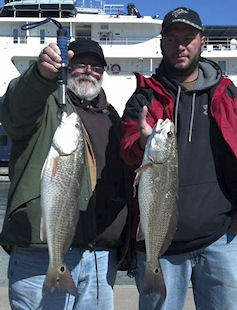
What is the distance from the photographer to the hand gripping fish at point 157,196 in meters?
2.55

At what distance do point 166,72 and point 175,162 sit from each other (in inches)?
29.5

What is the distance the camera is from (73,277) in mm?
2973

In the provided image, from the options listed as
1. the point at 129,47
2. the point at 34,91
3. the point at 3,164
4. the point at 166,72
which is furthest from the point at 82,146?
the point at 129,47

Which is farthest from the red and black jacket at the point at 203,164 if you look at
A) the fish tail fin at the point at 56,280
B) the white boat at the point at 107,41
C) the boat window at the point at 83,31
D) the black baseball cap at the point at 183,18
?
the boat window at the point at 83,31

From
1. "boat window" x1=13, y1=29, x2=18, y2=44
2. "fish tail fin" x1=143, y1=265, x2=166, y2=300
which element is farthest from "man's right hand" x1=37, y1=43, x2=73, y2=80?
"boat window" x1=13, y1=29, x2=18, y2=44

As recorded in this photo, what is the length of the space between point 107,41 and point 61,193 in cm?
2635

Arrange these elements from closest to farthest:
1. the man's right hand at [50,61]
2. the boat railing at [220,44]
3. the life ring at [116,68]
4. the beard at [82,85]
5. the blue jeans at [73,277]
Answer: 1. the man's right hand at [50,61]
2. the blue jeans at [73,277]
3. the beard at [82,85]
4. the life ring at [116,68]
5. the boat railing at [220,44]

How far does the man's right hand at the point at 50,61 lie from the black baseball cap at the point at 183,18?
0.90 meters

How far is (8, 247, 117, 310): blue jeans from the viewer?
2875 mm

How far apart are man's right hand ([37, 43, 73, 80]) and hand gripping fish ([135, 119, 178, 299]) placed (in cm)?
56

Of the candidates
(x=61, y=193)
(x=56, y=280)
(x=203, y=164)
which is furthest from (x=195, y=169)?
(x=56, y=280)

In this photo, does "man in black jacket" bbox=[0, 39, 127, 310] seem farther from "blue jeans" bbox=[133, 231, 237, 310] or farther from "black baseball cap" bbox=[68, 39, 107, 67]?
"blue jeans" bbox=[133, 231, 237, 310]

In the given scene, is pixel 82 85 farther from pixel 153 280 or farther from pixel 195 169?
pixel 153 280

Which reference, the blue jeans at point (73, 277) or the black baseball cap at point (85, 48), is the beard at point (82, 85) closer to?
the black baseball cap at point (85, 48)
